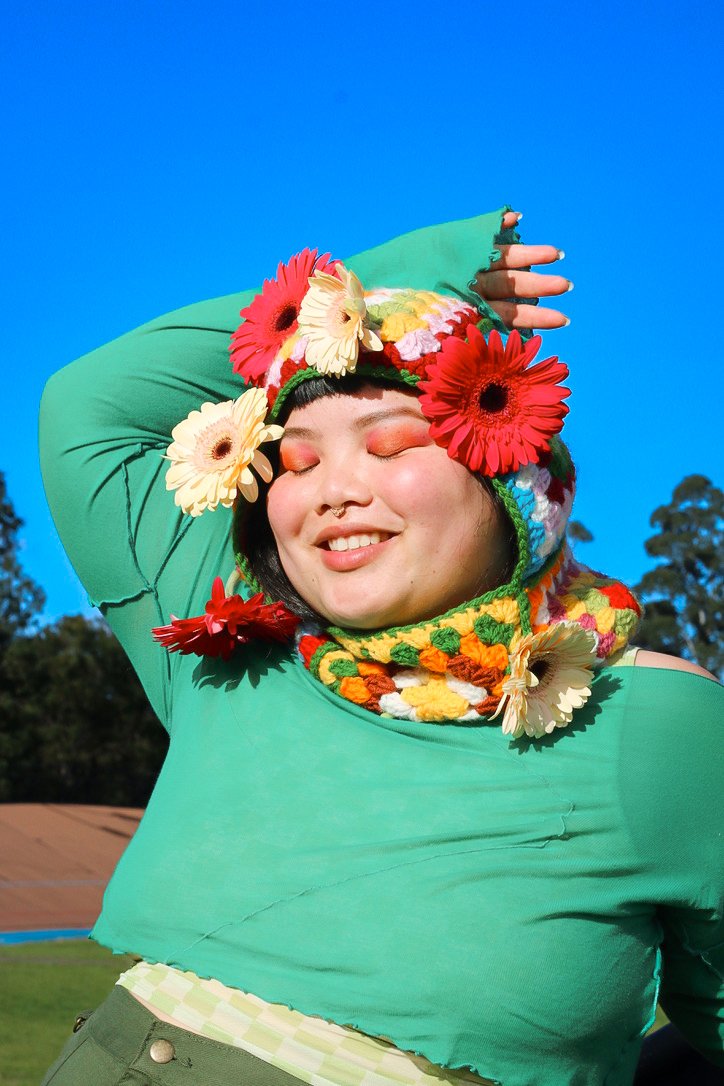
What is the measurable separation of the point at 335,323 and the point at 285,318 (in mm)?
216

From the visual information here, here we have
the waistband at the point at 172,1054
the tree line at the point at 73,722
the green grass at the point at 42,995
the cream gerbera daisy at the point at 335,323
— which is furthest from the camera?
the tree line at the point at 73,722

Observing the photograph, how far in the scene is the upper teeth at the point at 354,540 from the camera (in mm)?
1909

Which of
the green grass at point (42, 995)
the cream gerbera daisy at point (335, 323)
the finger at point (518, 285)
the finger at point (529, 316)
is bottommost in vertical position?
the green grass at point (42, 995)

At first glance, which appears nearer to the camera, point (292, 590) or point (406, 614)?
point (406, 614)

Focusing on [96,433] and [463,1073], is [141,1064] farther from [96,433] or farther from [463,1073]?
[96,433]

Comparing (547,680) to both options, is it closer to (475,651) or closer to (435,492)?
(475,651)

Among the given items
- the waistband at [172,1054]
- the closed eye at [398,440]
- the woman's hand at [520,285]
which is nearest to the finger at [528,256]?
the woman's hand at [520,285]

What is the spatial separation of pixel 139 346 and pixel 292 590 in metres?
0.64

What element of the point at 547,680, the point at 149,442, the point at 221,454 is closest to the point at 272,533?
the point at 221,454

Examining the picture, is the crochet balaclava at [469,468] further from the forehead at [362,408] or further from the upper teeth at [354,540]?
the upper teeth at [354,540]

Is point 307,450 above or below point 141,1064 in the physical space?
above

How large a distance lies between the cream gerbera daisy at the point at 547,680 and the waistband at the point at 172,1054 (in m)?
0.58

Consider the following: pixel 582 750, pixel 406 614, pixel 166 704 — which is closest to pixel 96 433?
pixel 166 704

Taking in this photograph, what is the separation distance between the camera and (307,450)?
2008 mm
